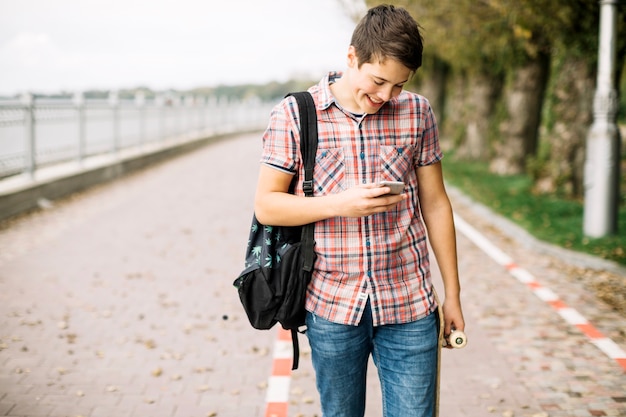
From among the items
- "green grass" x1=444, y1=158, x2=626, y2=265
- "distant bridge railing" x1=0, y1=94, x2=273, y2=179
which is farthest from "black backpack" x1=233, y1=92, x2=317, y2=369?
"distant bridge railing" x1=0, y1=94, x2=273, y2=179

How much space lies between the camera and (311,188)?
8.13 feet

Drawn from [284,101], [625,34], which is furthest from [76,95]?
[284,101]

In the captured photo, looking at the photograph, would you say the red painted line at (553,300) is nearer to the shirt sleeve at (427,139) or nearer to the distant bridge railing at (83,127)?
the shirt sleeve at (427,139)

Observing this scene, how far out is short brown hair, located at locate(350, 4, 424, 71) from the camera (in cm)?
232

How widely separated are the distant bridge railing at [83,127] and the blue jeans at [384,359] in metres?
9.72

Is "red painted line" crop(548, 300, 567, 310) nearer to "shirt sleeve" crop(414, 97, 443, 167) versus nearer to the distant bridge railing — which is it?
"shirt sleeve" crop(414, 97, 443, 167)

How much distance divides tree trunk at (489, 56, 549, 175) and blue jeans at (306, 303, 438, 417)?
49.0ft

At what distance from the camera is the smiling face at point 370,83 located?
2.35 m

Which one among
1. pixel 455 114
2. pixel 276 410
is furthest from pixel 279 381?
pixel 455 114

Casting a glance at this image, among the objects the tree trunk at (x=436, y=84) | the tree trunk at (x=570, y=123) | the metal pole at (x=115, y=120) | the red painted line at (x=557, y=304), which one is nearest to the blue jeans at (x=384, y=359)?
the red painted line at (x=557, y=304)

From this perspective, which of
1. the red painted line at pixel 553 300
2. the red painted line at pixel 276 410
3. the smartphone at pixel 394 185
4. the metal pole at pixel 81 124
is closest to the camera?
the smartphone at pixel 394 185

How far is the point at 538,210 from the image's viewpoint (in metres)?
12.0

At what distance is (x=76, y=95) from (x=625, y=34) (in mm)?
10350

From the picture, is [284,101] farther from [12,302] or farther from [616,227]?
[616,227]
